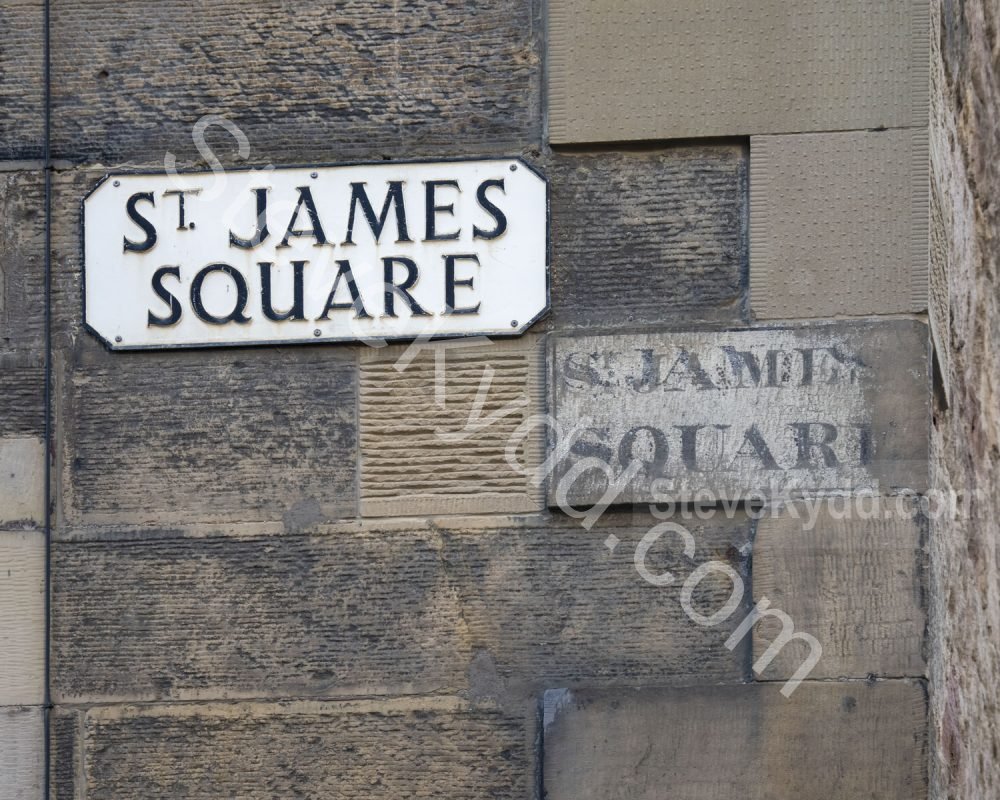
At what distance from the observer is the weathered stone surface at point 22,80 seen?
3.32 m

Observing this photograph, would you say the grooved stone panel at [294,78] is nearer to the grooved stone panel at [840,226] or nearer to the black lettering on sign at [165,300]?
the black lettering on sign at [165,300]

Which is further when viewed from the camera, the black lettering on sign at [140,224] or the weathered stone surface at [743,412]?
the black lettering on sign at [140,224]

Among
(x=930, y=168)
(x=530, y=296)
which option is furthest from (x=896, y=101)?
(x=530, y=296)

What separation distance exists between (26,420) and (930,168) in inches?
83.3

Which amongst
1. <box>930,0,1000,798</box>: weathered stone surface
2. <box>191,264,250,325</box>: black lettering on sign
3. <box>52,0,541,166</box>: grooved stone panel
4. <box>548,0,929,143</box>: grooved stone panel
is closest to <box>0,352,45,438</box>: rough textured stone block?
<box>191,264,250,325</box>: black lettering on sign

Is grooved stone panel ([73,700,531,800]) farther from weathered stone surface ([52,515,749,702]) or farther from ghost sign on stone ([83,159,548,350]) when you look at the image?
ghost sign on stone ([83,159,548,350])

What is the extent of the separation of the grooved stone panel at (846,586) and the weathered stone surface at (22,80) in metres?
1.92

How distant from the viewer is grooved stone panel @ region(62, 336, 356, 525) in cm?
317

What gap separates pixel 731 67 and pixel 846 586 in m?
1.17

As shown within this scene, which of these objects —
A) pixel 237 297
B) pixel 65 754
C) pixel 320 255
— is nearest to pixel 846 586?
pixel 320 255

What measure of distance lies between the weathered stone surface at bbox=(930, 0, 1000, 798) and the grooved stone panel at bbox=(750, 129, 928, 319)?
0.10m

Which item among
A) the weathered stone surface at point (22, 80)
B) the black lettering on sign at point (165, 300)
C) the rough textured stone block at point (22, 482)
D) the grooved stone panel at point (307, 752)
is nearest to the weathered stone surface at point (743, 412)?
the grooved stone panel at point (307, 752)

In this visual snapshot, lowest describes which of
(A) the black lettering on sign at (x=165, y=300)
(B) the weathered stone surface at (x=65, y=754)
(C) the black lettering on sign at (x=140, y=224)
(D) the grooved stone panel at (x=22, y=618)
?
(B) the weathered stone surface at (x=65, y=754)

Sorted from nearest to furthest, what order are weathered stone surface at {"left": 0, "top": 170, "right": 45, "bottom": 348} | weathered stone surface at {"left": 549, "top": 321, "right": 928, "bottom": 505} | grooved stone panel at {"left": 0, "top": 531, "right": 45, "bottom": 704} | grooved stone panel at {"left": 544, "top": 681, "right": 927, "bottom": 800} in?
1. grooved stone panel at {"left": 544, "top": 681, "right": 927, "bottom": 800}
2. weathered stone surface at {"left": 549, "top": 321, "right": 928, "bottom": 505}
3. grooved stone panel at {"left": 0, "top": 531, "right": 45, "bottom": 704}
4. weathered stone surface at {"left": 0, "top": 170, "right": 45, "bottom": 348}
